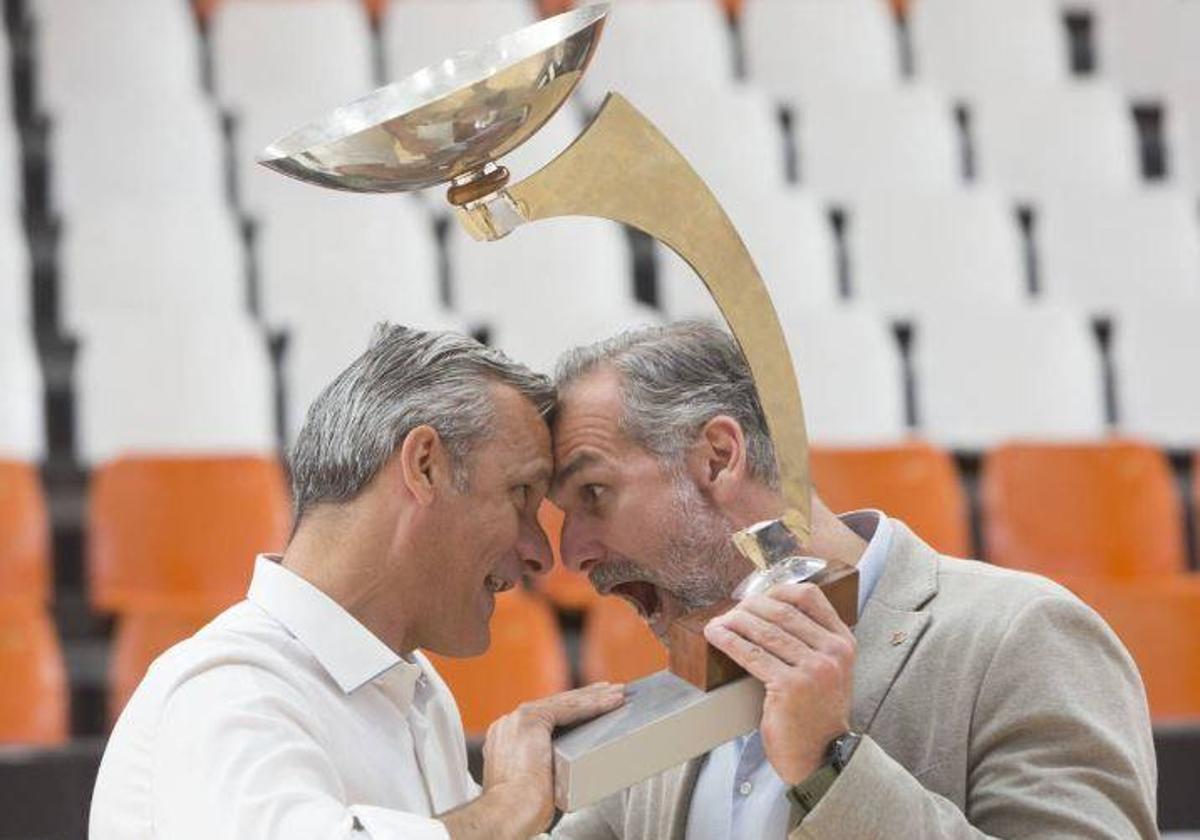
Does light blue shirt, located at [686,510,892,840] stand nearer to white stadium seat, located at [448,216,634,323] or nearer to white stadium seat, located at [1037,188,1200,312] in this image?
white stadium seat, located at [448,216,634,323]

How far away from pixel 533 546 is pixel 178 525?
2.57 metres

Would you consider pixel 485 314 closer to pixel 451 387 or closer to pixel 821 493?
pixel 821 493

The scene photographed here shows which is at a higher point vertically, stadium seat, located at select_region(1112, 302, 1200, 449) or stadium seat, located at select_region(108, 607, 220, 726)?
stadium seat, located at select_region(1112, 302, 1200, 449)

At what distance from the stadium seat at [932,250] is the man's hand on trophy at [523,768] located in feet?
13.2

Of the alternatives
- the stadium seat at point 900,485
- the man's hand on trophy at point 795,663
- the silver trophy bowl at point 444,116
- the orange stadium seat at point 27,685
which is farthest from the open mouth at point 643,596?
the stadium seat at point 900,485

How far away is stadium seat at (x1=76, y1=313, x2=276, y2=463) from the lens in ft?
17.0

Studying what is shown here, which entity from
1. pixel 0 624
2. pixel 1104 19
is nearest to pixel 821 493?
pixel 0 624

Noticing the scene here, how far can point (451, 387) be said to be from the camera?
219cm

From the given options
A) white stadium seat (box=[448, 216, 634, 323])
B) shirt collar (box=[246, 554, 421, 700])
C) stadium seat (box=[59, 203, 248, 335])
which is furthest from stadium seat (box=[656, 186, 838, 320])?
shirt collar (box=[246, 554, 421, 700])

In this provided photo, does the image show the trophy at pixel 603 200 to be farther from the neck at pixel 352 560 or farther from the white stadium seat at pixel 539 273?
the white stadium seat at pixel 539 273

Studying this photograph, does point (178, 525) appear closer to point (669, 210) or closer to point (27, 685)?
point (27, 685)

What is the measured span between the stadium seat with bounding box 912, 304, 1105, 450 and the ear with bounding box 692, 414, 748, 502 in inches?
125

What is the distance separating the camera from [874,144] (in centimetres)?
657

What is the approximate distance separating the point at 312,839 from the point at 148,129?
4.71 metres
